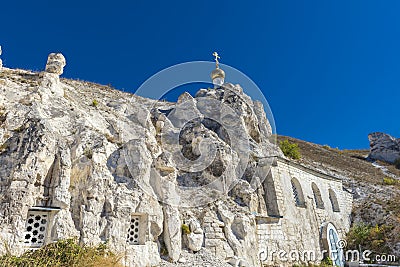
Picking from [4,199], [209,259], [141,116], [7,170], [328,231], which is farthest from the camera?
[328,231]

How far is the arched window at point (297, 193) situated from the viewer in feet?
54.1

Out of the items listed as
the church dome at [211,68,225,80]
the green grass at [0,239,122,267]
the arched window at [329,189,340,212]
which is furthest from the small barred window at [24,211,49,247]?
the church dome at [211,68,225,80]

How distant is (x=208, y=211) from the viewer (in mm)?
11234

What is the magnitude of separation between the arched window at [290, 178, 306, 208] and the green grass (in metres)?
12.7

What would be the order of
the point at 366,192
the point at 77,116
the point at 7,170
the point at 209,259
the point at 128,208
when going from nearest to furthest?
the point at 7,170 → the point at 128,208 → the point at 209,259 → the point at 77,116 → the point at 366,192

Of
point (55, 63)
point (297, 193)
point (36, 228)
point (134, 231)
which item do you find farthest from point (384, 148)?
point (36, 228)

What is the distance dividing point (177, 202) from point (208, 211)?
147cm

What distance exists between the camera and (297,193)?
1683 centimetres

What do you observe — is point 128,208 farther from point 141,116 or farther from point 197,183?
point 141,116

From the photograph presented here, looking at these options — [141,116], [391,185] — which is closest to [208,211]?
[141,116]

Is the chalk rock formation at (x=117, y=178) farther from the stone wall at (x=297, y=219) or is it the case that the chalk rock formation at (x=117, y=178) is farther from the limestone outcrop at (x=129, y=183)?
the stone wall at (x=297, y=219)

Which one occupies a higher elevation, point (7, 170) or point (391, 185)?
point (391, 185)

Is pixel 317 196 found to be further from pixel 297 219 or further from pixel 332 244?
pixel 297 219

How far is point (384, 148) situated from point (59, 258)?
51.1 metres
